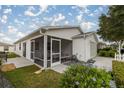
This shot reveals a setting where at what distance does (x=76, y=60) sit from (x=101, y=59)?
0.60 meters

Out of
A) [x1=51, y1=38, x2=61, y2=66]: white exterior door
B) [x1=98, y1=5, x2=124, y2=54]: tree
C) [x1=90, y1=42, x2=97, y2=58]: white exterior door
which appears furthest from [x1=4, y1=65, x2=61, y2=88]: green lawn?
[x1=98, y1=5, x2=124, y2=54]: tree

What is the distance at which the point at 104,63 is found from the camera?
472 centimetres

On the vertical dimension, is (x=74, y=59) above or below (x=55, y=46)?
below

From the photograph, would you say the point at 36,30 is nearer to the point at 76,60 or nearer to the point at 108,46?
the point at 76,60

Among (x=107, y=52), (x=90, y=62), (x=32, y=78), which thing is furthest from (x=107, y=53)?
(x=32, y=78)

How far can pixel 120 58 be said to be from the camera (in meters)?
4.78

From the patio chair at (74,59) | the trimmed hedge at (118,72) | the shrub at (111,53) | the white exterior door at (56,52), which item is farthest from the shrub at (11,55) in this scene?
the trimmed hedge at (118,72)

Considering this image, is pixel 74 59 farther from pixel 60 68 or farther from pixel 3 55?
pixel 3 55

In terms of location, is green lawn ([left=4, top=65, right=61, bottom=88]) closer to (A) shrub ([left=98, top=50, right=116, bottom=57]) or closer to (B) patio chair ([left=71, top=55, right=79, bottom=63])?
(B) patio chair ([left=71, top=55, right=79, bottom=63])

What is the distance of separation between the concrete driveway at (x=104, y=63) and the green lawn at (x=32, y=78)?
0.97m

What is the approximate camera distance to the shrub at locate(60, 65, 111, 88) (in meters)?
4.40

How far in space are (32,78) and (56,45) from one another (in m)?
1.03

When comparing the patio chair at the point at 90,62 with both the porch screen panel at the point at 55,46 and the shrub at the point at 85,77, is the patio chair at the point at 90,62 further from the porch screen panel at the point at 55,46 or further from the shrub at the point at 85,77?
the porch screen panel at the point at 55,46
